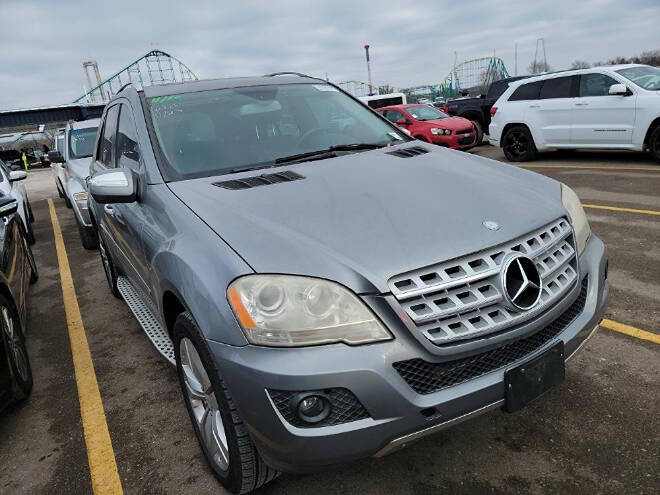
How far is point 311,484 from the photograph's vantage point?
2205 millimetres

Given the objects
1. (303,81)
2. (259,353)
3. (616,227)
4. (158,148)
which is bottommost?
(616,227)

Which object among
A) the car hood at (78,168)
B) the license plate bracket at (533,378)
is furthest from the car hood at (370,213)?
the car hood at (78,168)

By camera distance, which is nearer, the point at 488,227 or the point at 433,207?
the point at 488,227

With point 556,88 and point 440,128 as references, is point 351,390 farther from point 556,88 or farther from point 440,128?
point 440,128

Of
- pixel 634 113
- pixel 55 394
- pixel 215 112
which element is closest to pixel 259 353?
pixel 215 112

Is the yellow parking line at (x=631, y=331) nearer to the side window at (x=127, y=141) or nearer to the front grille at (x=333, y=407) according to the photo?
the front grille at (x=333, y=407)

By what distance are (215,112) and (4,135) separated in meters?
39.3

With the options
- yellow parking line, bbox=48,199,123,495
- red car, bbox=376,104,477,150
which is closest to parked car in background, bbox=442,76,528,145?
red car, bbox=376,104,477,150

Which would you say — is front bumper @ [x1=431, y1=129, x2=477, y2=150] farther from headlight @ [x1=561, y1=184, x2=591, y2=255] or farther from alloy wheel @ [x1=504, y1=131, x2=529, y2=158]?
headlight @ [x1=561, y1=184, x2=591, y2=255]

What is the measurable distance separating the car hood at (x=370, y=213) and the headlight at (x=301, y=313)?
1.7 inches

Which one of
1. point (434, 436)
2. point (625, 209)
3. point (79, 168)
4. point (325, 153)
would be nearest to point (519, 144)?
point (625, 209)

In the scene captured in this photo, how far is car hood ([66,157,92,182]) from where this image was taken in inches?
267

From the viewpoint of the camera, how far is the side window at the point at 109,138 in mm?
3651

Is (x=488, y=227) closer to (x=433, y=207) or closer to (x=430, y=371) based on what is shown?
(x=433, y=207)
